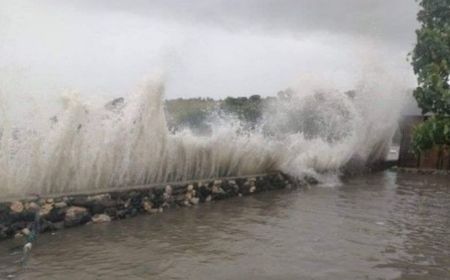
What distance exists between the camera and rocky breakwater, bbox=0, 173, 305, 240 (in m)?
7.34

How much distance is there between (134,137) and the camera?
9711mm

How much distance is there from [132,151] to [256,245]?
11.8ft

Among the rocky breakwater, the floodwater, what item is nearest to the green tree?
the floodwater

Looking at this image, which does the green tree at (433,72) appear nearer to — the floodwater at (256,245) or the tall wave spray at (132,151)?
the floodwater at (256,245)

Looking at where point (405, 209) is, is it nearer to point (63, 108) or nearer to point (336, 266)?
point (336, 266)

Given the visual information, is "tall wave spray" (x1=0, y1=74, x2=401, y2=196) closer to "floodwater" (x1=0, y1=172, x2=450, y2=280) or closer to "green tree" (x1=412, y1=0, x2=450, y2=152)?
"floodwater" (x1=0, y1=172, x2=450, y2=280)

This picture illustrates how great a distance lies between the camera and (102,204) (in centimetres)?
859

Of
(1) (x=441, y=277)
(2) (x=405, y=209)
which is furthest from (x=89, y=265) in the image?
(2) (x=405, y=209)

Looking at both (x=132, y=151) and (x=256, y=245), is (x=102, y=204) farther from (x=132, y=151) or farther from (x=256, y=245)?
(x=256, y=245)

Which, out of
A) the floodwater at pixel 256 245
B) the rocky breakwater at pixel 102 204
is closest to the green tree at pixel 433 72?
the floodwater at pixel 256 245

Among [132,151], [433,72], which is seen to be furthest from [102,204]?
[433,72]

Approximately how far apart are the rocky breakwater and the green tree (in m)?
4.77

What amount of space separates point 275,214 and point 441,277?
4053 millimetres

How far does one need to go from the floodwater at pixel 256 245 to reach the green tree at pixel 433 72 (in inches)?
62.0
